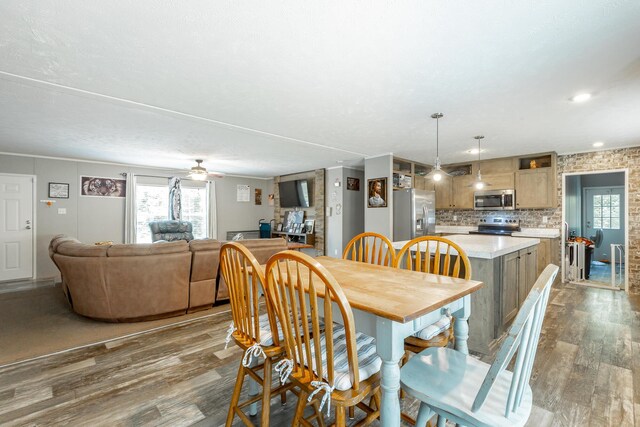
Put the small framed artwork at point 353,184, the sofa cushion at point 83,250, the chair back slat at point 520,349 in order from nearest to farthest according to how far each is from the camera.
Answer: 1. the chair back slat at point 520,349
2. the sofa cushion at point 83,250
3. the small framed artwork at point 353,184

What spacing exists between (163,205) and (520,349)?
7541 millimetres

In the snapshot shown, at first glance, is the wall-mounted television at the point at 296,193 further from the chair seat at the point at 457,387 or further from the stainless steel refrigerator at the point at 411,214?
the chair seat at the point at 457,387

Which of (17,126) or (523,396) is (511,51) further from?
(17,126)

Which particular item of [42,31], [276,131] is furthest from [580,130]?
[42,31]

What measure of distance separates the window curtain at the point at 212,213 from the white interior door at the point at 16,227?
3.32m

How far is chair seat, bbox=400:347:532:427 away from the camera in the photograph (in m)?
0.97

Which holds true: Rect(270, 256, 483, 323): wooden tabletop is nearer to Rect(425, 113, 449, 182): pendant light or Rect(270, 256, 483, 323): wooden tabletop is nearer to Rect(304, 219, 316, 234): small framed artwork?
Rect(425, 113, 449, 182): pendant light

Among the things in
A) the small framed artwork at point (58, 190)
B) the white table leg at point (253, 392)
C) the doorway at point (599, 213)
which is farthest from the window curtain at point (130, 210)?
the doorway at point (599, 213)

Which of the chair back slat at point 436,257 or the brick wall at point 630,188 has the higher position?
A: the brick wall at point 630,188

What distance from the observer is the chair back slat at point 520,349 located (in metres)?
0.92

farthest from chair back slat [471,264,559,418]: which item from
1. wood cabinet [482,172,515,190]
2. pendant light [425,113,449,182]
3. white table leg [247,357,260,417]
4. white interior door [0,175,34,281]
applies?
white interior door [0,175,34,281]

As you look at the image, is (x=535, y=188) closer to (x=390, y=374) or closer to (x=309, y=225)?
(x=309, y=225)

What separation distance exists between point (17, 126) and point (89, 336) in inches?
113

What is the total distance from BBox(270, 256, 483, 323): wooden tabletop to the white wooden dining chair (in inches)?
10.2
